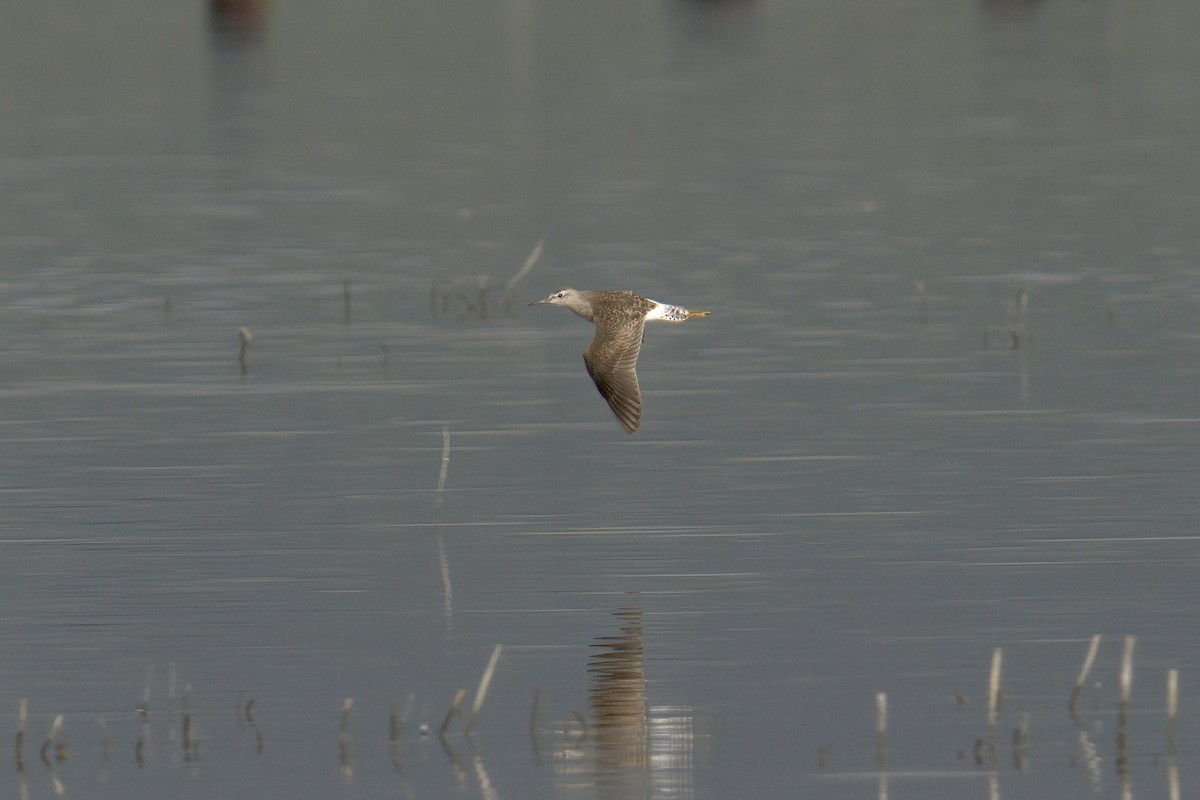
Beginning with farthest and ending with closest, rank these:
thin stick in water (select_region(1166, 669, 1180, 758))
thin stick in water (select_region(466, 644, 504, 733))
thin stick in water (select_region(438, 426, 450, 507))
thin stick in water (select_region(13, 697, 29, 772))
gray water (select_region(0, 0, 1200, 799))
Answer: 1. thin stick in water (select_region(438, 426, 450, 507))
2. gray water (select_region(0, 0, 1200, 799))
3. thin stick in water (select_region(13, 697, 29, 772))
4. thin stick in water (select_region(466, 644, 504, 733))
5. thin stick in water (select_region(1166, 669, 1180, 758))

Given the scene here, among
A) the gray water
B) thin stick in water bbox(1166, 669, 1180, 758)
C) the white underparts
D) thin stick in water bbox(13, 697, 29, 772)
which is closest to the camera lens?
thin stick in water bbox(1166, 669, 1180, 758)

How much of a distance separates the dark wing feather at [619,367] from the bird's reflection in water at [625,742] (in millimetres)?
3569

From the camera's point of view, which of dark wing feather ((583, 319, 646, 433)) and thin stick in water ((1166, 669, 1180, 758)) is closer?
thin stick in water ((1166, 669, 1180, 758))

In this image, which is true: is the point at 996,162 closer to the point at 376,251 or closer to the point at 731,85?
the point at 376,251

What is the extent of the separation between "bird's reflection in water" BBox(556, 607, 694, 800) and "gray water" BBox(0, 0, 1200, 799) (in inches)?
1.2

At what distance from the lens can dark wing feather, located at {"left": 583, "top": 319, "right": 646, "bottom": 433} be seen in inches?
760

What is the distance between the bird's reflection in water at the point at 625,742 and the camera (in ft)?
44.2

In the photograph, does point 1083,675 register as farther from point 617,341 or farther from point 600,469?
point 600,469

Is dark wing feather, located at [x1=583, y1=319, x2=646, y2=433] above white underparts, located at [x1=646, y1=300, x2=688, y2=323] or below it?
below

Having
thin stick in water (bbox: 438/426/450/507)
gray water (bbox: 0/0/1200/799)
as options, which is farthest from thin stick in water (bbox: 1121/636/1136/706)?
thin stick in water (bbox: 438/426/450/507)

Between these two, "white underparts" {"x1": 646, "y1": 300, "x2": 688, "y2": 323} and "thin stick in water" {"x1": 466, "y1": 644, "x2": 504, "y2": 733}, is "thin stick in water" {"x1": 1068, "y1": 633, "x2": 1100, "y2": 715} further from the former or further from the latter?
"white underparts" {"x1": 646, "y1": 300, "x2": 688, "y2": 323}

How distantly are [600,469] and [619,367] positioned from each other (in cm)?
239

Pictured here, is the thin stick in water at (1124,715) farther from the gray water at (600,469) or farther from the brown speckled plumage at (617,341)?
the brown speckled plumage at (617,341)

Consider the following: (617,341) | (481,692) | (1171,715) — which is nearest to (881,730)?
(1171,715)
